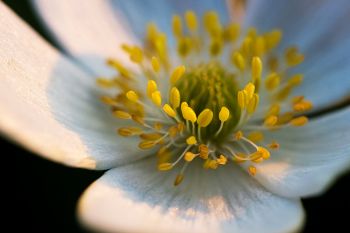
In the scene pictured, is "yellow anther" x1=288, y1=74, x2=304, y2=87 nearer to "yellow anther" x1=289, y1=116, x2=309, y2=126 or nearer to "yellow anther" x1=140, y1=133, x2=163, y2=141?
"yellow anther" x1=289, y1=116, x2=309, y2=126

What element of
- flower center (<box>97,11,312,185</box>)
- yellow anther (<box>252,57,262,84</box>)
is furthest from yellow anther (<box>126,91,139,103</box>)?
yellow anther (<box>252,57,262,84</box>)

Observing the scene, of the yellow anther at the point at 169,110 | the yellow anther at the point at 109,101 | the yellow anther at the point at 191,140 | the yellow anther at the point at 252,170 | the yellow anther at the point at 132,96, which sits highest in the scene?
the yellow anther at the point at 109,101

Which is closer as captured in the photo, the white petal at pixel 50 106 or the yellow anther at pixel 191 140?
the white petal at pixel 50 106

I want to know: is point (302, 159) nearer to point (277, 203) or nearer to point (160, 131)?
point (277, 203)

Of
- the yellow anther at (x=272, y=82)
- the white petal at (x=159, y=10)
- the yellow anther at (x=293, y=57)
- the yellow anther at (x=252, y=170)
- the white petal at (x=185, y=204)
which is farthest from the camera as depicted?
the white petal at (x=159, y=10)

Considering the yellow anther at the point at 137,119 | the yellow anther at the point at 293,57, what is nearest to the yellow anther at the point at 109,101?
the yellow anther at the point at 137,119

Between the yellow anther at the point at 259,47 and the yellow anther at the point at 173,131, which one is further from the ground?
the yellow anther at the point at 259,47

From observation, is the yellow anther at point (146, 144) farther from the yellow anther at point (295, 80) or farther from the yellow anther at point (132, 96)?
the yellow anther at point (295, 80)

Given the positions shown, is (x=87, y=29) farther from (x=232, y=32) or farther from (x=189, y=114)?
(x=189, y=114)
